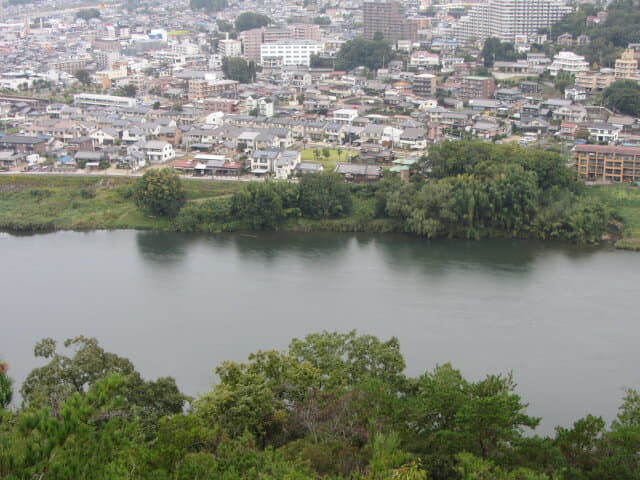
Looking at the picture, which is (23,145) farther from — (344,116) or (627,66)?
(627,66)

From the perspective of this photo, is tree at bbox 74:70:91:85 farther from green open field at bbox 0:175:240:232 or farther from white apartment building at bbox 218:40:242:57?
green open field at bbox 0:175:240:232

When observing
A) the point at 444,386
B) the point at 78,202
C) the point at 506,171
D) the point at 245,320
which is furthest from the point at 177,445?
the point at 78,202

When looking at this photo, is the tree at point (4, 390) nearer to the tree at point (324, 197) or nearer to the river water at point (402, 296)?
the river water at point (402, 296)

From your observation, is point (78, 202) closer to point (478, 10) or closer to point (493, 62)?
point (493, 62)

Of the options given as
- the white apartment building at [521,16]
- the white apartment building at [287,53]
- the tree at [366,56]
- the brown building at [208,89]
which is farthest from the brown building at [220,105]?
the white apartment building at [521,16]

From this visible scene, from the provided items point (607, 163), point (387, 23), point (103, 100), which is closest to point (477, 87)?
point (607, 163)
